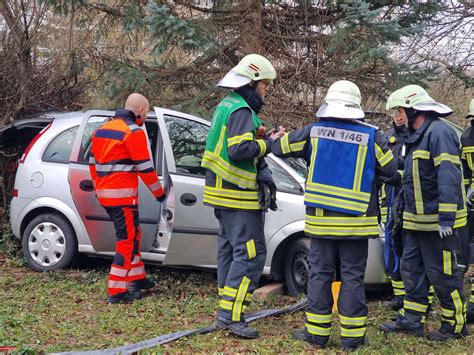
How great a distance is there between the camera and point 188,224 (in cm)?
586

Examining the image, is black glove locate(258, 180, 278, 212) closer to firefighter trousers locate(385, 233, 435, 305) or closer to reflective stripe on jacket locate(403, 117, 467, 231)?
reflective stripe on jacket locate(403, 117, 467, 231)

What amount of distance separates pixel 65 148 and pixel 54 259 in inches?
47.7

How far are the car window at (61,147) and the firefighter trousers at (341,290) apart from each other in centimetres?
333

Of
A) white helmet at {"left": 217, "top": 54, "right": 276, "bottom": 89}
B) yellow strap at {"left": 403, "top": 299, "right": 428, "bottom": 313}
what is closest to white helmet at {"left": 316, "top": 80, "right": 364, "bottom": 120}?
white helmet at {"left": 217, "top": 54, "right": 276, "bottom": 89}

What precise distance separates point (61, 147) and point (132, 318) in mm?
2334

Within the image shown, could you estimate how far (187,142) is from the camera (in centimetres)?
621

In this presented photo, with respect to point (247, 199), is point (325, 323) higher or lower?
lower

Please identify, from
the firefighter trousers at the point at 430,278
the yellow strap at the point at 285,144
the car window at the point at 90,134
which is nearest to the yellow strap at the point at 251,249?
the yellow strap at the point at 285,144

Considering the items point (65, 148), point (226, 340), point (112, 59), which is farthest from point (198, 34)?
point (226, 340)

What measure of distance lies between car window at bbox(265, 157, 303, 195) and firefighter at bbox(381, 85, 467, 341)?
1.17 metres

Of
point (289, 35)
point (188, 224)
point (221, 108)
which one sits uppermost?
point (289, 35)

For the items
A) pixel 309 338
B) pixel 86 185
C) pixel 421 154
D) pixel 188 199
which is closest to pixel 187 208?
pixel 188 199

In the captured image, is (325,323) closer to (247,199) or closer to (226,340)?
(226,340)

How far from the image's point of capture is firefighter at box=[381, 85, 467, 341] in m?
4.55
